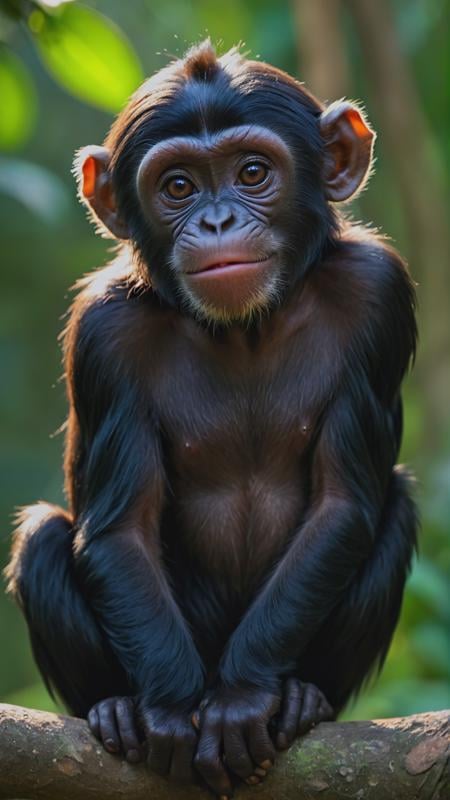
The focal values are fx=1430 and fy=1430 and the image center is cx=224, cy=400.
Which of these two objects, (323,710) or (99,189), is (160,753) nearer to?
(323,710)

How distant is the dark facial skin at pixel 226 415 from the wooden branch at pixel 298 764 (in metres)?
0.46

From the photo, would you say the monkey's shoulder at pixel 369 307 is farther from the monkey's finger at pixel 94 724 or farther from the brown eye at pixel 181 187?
the monkey's finger at pixel 94 724

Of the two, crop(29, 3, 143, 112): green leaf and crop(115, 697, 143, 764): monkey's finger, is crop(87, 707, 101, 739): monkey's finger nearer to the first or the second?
crop(115, 697, 143, 764): monkey's finger

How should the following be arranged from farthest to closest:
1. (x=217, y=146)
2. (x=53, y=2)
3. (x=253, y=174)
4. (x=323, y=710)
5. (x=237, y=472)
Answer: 1. (x=237, y=472)
2. (x=253, y=174)
3. (x=217, y=146)
4. (x=323, y=710)
5. (x=53, y=2)

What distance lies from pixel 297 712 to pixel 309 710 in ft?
0.16

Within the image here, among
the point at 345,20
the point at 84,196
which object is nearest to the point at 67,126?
the point at 345,20

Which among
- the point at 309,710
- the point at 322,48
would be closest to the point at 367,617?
the point at 309,710

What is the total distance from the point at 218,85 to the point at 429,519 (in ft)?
17.5

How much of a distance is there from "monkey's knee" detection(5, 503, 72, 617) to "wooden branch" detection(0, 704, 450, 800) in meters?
0.95

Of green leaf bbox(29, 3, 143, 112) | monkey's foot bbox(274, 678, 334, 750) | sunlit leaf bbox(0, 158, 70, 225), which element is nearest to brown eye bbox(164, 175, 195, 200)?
green leaf bbox(29, 3, 143, 112)

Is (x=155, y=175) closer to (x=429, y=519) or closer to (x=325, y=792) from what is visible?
(x=325, y=792)

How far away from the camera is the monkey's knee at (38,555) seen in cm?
632

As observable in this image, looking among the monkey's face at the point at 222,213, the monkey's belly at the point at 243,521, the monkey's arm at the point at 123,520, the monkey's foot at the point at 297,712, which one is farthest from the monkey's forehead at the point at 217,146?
the monkey's foot at the point at 297,712

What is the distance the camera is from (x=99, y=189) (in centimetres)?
656
